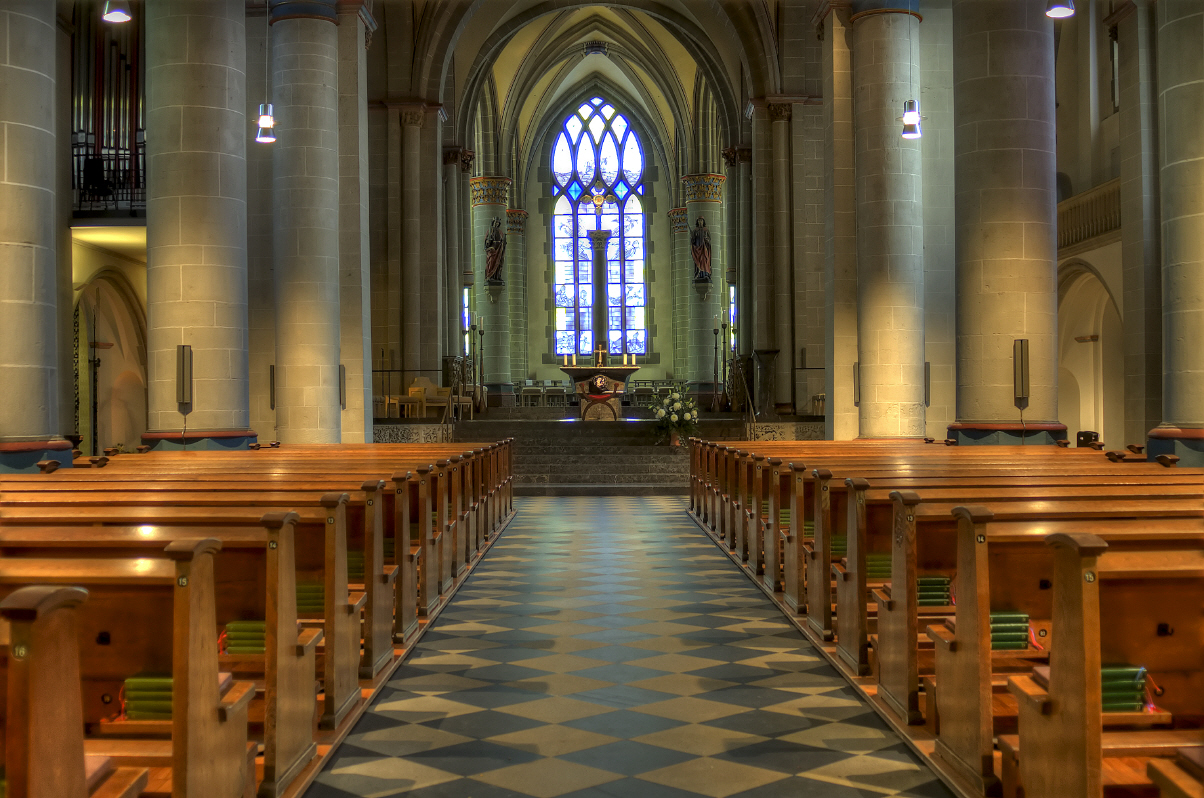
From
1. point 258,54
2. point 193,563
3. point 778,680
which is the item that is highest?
point 258,54

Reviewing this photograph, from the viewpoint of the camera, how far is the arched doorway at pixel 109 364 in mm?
17719

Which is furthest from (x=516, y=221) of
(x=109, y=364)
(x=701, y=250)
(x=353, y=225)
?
(x=353, y=225)

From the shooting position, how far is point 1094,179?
1731cm

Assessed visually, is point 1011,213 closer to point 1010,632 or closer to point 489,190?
point 1010,632

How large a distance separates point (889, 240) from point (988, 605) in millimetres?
9372

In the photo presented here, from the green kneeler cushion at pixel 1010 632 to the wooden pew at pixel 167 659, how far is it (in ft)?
9.28

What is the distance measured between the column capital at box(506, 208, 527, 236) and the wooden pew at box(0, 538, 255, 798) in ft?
100

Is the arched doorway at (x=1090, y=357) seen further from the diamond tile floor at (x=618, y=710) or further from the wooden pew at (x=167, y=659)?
the wooden pew at (x=167, y=659)

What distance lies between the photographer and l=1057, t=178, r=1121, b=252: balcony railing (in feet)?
51.6

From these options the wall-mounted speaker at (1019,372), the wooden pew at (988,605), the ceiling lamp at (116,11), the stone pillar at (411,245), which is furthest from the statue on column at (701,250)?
the wooden pew at (988,605)

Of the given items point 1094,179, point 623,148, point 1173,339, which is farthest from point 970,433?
point 623,148

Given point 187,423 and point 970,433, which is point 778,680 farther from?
point 187,423

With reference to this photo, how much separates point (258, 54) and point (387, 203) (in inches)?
255

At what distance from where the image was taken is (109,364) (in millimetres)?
18641
